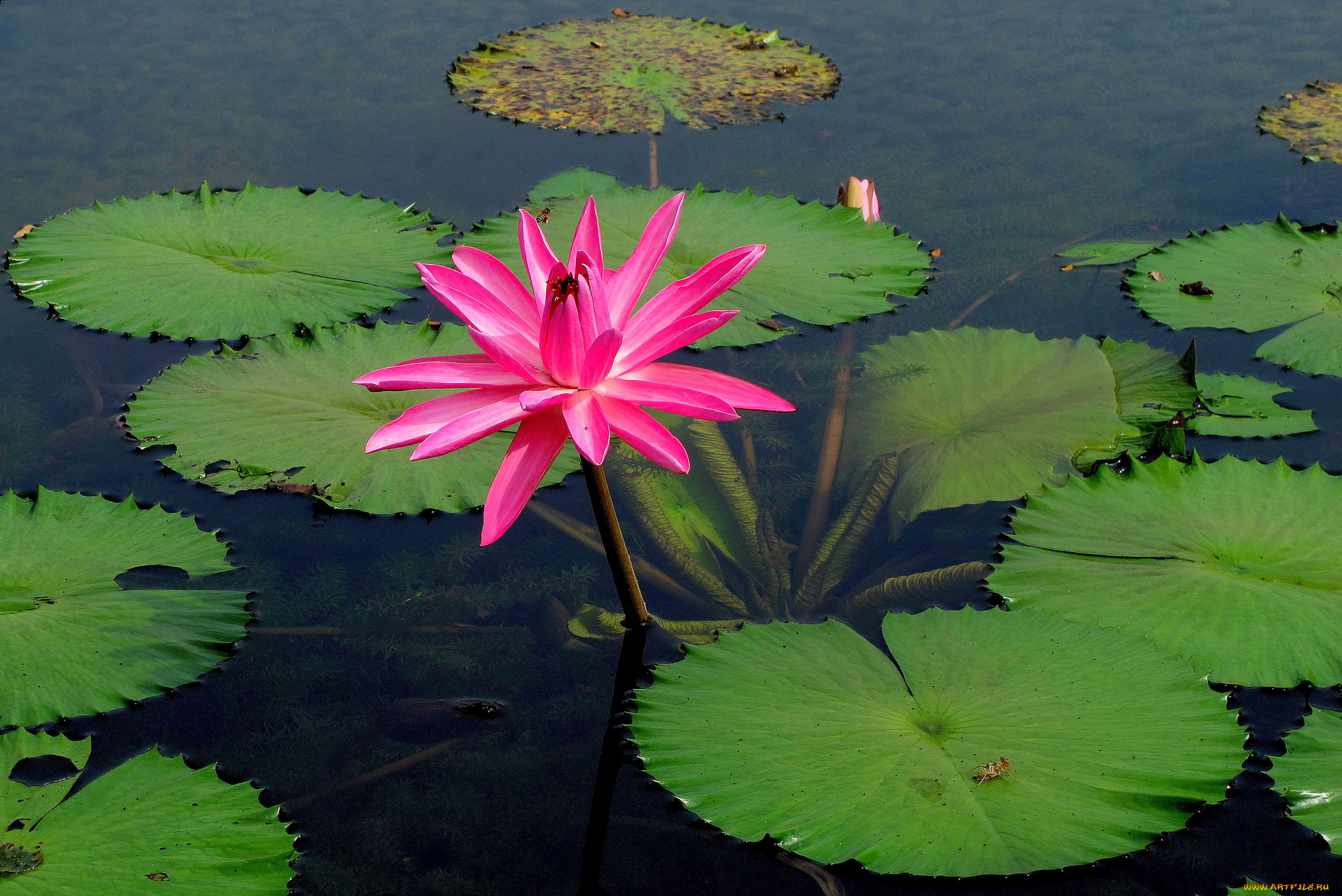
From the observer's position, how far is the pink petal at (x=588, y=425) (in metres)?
1.82

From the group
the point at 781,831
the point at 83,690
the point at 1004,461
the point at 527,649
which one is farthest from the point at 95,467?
the point at 1004,461

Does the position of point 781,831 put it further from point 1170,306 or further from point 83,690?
point 1170,306

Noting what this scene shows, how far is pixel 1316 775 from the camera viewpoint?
1.99m

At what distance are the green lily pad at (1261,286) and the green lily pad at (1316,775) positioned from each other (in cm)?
161

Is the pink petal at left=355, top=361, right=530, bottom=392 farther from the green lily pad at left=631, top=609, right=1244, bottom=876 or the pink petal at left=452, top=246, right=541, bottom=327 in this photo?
the green lily pad at left=631, top=609, right=1244, bottom=876

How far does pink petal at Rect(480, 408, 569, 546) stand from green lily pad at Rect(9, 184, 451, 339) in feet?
5.79

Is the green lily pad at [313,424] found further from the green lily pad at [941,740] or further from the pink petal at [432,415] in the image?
the green lily pad at [941,740]

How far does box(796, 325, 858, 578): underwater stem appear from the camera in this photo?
2883 millimetres

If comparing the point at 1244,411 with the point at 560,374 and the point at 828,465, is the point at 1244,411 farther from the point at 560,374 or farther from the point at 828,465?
the point at 560,374

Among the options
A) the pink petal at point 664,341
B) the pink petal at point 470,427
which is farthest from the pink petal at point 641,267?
the pink petal at point 470,427

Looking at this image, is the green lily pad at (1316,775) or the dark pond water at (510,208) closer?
the green lily pad at (1316,775)

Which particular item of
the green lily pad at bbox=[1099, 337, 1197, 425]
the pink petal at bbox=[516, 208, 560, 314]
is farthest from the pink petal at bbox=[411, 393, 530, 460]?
the green lily pad at bbox=[1099, 337, 1197, 425]

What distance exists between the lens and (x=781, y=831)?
185 centimetres

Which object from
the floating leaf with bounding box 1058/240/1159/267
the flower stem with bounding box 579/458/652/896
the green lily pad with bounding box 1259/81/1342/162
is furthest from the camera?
the green lily pad with bounding box 1259/81/1342/162
